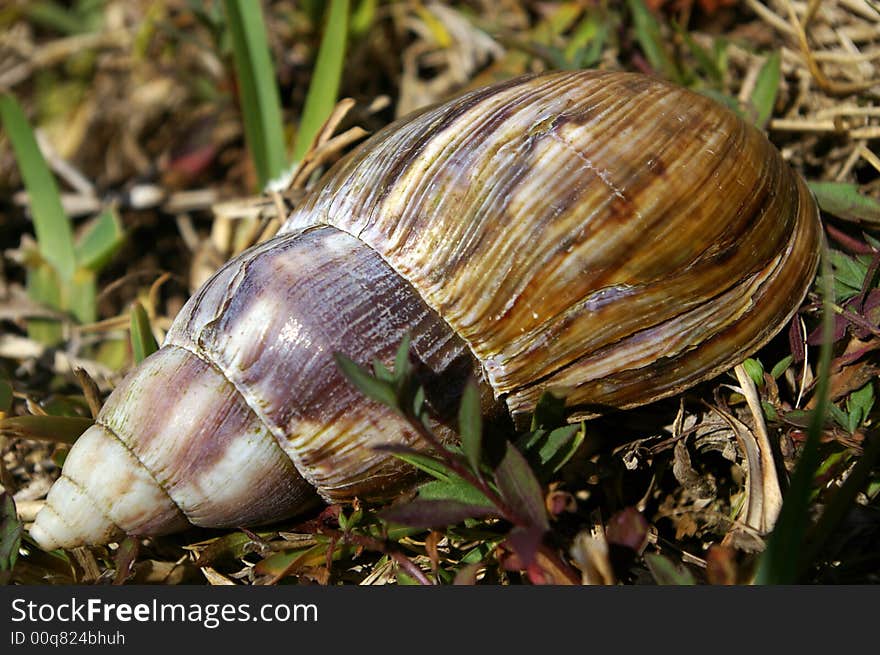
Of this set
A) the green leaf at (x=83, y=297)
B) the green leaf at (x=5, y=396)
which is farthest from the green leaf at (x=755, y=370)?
the green leaf at (x=83, y=297)

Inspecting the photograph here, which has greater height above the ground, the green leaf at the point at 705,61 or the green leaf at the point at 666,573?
the green leaf at the point at 705,61

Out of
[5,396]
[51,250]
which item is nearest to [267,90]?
[51,250]

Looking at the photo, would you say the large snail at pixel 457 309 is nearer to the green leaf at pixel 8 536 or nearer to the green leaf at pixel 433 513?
the green leaf at pixel 8 536

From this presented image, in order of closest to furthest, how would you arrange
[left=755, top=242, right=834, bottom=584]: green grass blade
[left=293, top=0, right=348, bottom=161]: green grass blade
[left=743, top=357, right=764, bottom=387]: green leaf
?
[left=755, top=242, right=834, bottom=584]: green grass blade
[left=743, top=357, right=764, bottom=387]: green leaf
[left=293, top=0, right=348, bottom=161]: green grass blade

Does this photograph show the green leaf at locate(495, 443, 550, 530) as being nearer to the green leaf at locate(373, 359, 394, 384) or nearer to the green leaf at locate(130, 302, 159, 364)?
the green leaf at locate(373, 359, 394, 384)

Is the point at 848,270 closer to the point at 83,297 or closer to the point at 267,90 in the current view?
the point at 267,90

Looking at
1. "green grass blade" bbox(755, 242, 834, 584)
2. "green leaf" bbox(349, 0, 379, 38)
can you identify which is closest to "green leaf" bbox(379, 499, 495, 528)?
"green grass blade" bbox(755, 242, 834, 584)
